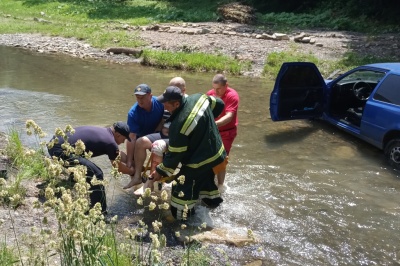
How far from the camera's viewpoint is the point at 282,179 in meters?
8.02

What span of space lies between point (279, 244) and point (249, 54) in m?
12.9

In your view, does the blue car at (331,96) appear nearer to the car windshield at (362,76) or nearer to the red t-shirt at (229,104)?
the car windshield at (362,76)

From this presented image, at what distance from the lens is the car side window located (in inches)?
335

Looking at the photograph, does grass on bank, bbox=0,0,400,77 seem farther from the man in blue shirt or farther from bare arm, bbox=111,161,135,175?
bare arm, bbox=111,161,135,175

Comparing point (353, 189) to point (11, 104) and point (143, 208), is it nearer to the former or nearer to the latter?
point (143, 208)

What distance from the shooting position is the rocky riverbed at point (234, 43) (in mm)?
18266

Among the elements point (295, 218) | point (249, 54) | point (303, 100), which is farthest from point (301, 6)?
point (295, 218)

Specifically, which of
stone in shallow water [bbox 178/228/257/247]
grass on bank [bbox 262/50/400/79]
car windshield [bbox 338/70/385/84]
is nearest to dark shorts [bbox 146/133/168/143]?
stone in shallow water [bbox 178/228/257/247]

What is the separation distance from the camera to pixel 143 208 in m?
6.68

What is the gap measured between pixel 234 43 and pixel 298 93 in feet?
31.5

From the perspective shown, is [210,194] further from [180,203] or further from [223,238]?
[223,238]

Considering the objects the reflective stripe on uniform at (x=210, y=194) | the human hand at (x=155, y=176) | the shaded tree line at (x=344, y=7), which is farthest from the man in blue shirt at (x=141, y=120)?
the shaded tree line at (x=344, y=7)

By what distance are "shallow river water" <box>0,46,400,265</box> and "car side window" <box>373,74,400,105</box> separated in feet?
3.72

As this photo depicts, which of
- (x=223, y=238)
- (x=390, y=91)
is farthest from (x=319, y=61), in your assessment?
(x=223, y=238)
